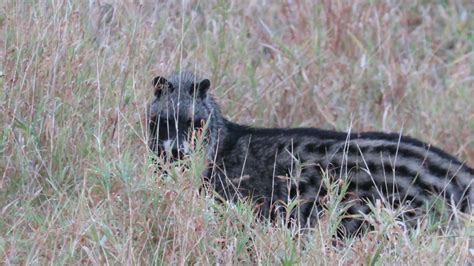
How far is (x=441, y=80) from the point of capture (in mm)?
10773

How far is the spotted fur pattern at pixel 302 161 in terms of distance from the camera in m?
7.57

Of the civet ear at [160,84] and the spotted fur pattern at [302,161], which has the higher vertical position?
the civet ear at [160,84]

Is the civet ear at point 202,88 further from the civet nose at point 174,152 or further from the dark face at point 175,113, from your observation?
the civet nose at point 174,152

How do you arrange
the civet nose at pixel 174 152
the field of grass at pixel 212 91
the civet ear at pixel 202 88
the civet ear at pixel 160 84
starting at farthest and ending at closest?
the civet ear at pixel 202 88, the civet ear at pixel 160 84, the civet nose at pixel 174 152, the field of grass at pixel 212 91

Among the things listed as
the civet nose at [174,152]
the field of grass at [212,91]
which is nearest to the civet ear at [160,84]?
the field of grass at [212,91]

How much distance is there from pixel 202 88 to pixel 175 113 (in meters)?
0.42

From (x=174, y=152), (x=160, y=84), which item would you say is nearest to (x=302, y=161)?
(x=174, y=152)

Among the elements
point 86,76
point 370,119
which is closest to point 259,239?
point 86,76

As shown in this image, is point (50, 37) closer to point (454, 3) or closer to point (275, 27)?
point (275, 27)

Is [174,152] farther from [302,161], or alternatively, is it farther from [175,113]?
[302,161]

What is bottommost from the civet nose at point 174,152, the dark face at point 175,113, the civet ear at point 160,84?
the civet nose at point 174,152

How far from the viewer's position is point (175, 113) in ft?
26.0

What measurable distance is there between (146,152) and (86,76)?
109 cm

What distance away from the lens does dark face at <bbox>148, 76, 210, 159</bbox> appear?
7770 millimetres
